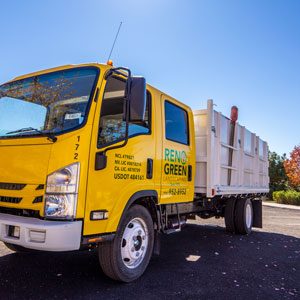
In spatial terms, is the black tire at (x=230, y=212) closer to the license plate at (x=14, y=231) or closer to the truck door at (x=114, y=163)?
the truck door at (x=114, y=163)

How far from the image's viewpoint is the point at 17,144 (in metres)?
3.83

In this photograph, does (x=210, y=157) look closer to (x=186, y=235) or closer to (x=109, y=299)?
(x=186, y=235)

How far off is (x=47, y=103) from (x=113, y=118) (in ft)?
2.70

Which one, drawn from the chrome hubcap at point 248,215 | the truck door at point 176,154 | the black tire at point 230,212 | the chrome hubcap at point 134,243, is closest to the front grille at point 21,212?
the chrome hubcap at point 134,243

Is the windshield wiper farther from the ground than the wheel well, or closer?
farther from the ground

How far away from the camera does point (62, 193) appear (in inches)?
134

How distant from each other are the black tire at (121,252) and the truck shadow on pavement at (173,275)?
135mm

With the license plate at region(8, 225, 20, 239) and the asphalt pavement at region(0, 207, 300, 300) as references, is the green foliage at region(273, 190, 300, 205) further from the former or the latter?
the license plate at region(8, 225, 20, 239)

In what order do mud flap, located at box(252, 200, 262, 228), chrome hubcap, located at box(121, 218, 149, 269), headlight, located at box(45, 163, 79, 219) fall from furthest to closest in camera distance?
mud flap, located at box(252, 200, 262, 228) < chrome hubcap, located at box(121, 218, 149, 269) < headlight, located at box(45, 163, 79, 219)

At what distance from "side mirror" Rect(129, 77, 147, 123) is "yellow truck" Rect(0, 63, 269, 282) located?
11 millimetres

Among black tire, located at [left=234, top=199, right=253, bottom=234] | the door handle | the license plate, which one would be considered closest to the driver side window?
the door handle

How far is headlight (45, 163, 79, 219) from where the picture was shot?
11.1 feet

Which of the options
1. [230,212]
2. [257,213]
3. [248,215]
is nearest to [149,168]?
[230,212]

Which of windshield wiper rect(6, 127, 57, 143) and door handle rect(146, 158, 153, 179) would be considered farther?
door handle rect(146, 158, 153, 179)
